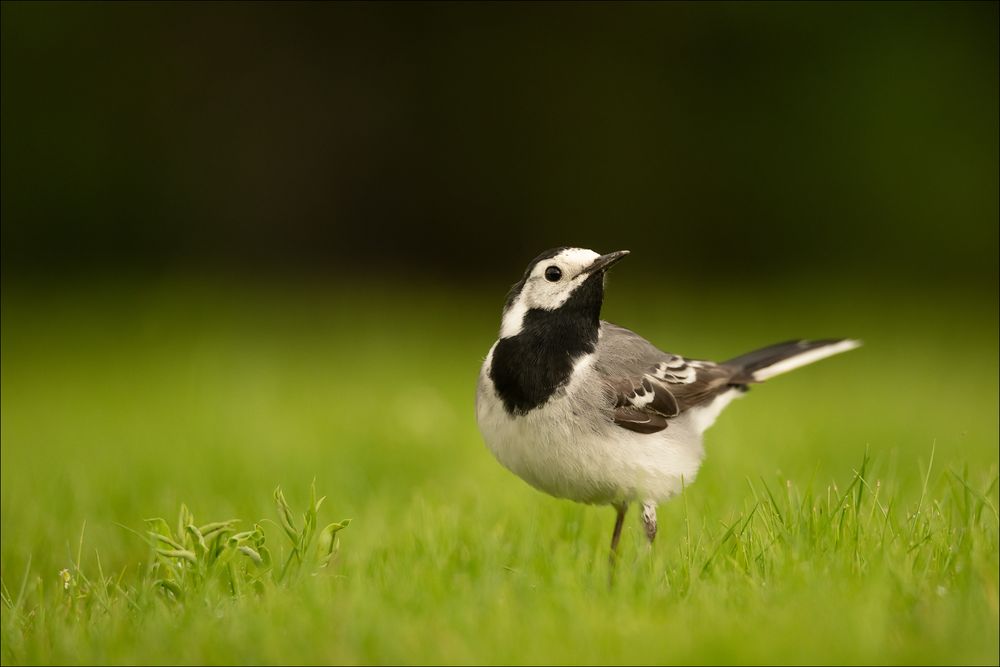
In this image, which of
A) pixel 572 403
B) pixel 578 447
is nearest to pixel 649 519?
pixel 578 447

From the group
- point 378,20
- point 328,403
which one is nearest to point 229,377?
point 328,403

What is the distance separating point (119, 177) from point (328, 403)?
388 inches

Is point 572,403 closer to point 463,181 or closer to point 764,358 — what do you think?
point 764,358

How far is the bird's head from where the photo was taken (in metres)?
4.64

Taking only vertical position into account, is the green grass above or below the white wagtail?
below

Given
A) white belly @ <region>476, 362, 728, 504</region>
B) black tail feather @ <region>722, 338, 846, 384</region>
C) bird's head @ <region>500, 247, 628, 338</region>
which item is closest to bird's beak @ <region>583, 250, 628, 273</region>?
bird's head @ <region>500, 247, 628, 338</region>

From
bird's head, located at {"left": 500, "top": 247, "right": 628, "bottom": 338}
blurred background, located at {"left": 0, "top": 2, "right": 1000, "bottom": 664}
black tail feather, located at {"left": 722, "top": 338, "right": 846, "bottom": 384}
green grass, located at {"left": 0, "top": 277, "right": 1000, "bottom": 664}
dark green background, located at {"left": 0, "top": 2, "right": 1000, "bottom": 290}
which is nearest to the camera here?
green grass, located at {"left": 0, "top": 277, "right": 1000, "bottom": 664}

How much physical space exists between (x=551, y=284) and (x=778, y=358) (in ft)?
6.41

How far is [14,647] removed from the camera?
3.99 meters

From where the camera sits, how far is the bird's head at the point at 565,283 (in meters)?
4.64

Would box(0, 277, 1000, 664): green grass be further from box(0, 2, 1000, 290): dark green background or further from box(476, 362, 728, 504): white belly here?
box(0, 2, 1000, 290): dark green background

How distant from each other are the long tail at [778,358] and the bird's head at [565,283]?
1.49 meters

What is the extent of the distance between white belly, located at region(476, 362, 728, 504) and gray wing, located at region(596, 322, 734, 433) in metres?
0.09

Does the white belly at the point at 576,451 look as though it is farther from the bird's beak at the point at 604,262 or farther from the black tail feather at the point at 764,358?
the black tail feather at the point at 764,358
